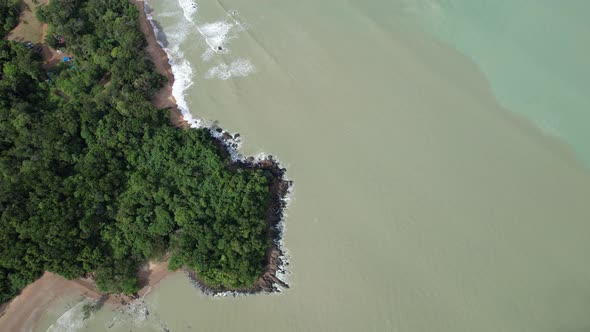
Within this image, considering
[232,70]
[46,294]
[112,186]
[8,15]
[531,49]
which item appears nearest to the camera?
[46,294]

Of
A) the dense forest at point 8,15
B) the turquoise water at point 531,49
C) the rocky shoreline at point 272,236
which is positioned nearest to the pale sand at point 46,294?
the rocky shoreline at point 272,236

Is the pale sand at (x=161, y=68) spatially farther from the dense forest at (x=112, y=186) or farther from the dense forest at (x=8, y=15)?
the dense forest at (x=8, y=15)

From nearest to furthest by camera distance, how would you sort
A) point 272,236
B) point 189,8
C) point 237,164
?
point 272,236, point 237,164, point 189,8

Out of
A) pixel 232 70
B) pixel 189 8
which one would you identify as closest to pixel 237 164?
pixel 232 70

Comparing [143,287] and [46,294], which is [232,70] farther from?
[46,294]

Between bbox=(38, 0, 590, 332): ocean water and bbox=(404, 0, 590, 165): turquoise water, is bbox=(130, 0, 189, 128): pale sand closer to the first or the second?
bbox=(38, 0, 590, 332): ocean water
